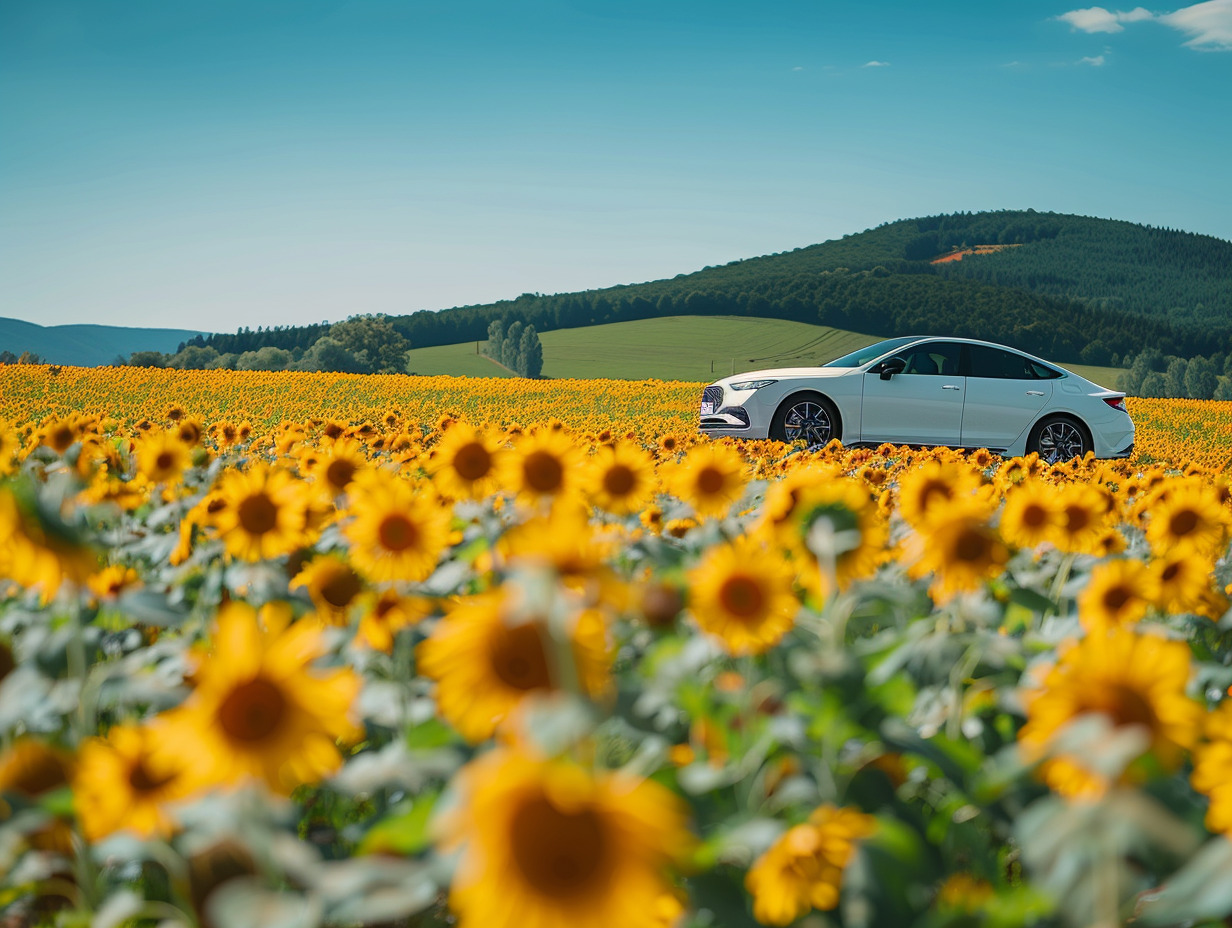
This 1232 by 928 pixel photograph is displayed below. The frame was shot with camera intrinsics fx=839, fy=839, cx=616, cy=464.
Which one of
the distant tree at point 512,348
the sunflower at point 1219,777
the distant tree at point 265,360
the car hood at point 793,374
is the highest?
the distant tree at point 512,348

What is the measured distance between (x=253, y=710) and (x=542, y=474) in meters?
1.26

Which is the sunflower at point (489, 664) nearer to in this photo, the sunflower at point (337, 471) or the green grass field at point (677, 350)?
the sunflower at point (337, 471)

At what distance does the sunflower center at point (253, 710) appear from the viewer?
1.04 meters

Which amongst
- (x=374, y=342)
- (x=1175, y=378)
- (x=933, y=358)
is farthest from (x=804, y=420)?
(x=1175, y=378)

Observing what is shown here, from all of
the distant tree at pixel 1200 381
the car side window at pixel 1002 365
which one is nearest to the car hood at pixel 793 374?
the car side window at pixel 1002 365

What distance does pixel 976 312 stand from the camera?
243ft

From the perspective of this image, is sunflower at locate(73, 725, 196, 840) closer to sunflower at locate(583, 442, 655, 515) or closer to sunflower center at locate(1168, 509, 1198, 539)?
sunflower at locate(583, 442, 655, 515)

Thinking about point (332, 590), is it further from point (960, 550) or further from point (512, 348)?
point (512, 348)

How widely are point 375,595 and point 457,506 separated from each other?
1.85 ft

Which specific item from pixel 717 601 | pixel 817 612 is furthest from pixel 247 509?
pixel 817 612

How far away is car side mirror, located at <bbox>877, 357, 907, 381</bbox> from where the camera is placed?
11273mm

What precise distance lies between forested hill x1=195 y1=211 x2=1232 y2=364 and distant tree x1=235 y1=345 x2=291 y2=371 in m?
31.4

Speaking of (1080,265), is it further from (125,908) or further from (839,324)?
(125,908)

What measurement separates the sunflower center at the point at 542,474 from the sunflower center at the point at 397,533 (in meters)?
0.35
